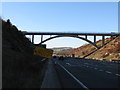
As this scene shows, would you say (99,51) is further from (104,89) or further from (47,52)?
(104,89)

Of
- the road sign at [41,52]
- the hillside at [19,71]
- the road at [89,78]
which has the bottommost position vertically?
the road at [89,78]

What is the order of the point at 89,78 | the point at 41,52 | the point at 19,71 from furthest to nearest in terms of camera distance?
the point at 41,52
the point at 89,78
the point at 19,71

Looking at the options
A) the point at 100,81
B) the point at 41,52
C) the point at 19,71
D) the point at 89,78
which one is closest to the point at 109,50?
the point at 41,52

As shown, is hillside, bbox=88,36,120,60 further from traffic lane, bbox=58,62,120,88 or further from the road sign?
traffic lane, bbox=58,62,120,88

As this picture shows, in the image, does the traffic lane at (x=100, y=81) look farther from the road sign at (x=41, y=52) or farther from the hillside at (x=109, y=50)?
the hillside at (x=109, y=50)

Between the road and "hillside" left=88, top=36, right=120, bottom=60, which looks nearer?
the road

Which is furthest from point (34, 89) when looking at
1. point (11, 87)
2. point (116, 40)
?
point (116, 40)

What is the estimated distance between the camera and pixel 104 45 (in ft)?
352

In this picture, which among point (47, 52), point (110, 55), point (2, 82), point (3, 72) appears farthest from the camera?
point (110, 55)

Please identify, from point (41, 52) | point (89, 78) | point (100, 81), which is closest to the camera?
point (100, 81)

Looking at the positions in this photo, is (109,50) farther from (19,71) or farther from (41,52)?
(19,71)

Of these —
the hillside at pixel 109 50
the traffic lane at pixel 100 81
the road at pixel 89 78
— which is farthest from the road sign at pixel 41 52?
the hillside at pixel 109 50

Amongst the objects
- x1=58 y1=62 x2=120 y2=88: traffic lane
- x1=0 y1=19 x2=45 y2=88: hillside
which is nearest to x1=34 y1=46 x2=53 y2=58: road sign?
x1=0 y1=19 x2=45 y2=88: hillside

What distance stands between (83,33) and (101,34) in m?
7.25
